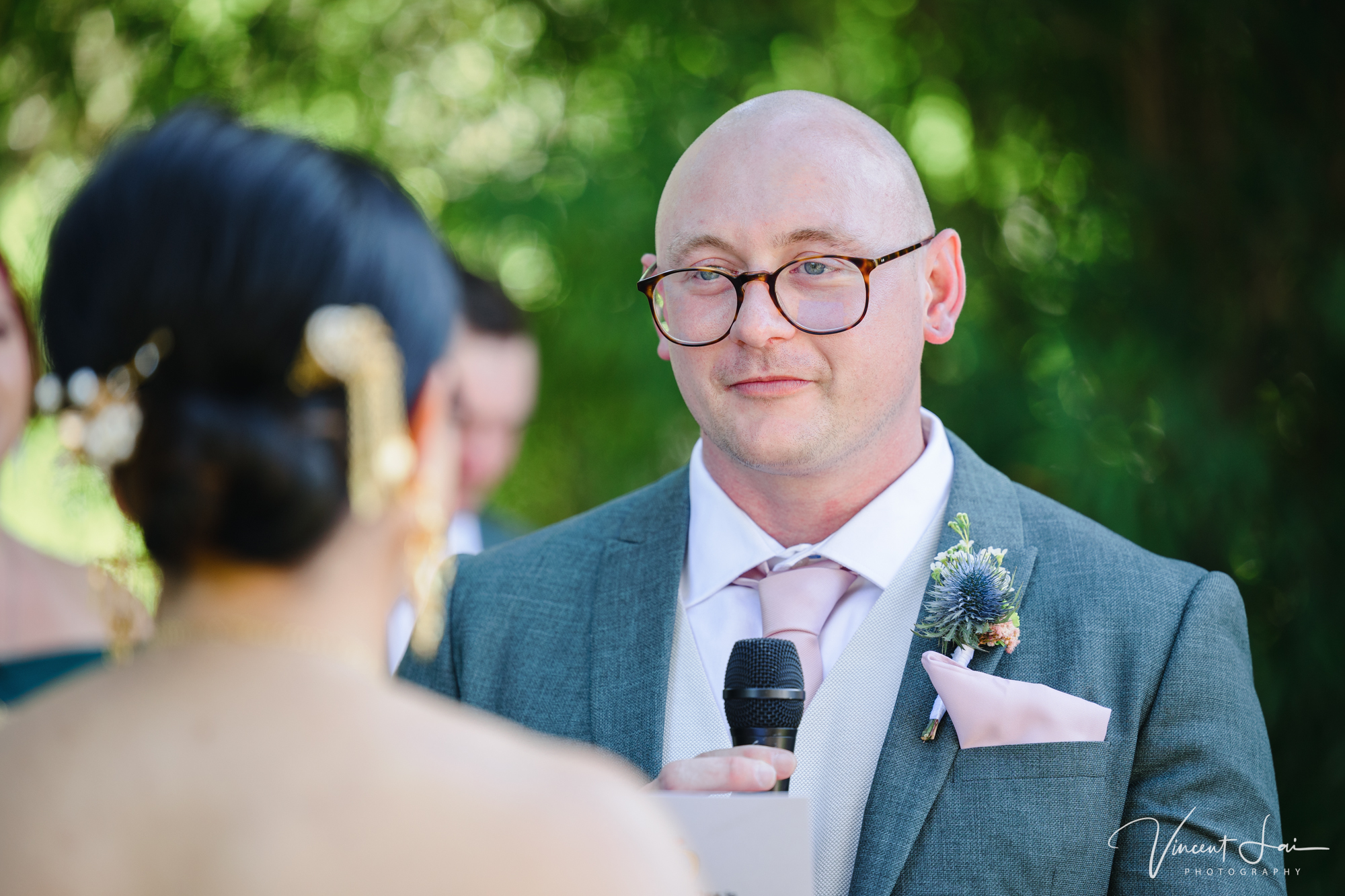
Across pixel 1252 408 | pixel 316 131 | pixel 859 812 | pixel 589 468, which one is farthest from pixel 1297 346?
pixel 316 131

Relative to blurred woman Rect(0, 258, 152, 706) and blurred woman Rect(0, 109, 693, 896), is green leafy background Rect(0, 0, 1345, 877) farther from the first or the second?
blurred woman Rect(0, 109, 693, 896)

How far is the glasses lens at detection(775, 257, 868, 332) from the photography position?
2.71 meters

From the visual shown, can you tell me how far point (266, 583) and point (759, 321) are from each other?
1.52 metres

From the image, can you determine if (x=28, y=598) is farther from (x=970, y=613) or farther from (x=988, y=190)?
(x=988, y=190)

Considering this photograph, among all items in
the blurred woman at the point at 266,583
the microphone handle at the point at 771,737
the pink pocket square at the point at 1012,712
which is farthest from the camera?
the pink pocket square at the point at 1012,712

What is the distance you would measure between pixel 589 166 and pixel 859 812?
381cm

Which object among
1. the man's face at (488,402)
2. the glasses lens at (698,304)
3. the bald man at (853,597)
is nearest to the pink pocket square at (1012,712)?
the bald man at (853,597)

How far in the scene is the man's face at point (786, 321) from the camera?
2.71 m

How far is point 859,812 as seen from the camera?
8.16 ft

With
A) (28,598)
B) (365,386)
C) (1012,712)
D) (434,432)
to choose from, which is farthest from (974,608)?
(28,598)

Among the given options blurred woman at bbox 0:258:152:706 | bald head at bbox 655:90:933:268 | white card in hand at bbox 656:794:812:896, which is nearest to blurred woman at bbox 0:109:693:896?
white card in hand at bbox 656:794:812:896

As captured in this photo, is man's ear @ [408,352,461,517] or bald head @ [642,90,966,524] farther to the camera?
bald head @ [642,90,966,524]

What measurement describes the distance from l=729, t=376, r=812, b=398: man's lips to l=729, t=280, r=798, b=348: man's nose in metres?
0.07

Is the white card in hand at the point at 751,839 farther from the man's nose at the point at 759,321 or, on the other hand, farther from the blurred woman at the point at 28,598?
the blurred woman at the point at 28,598
